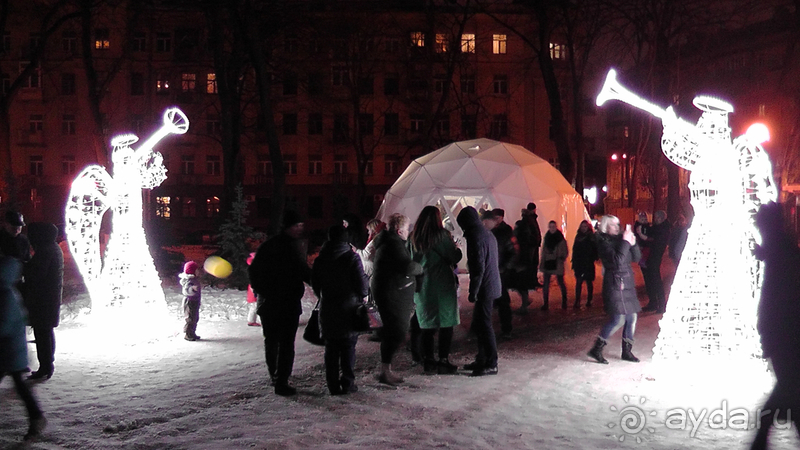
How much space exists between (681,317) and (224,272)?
33.7 ft

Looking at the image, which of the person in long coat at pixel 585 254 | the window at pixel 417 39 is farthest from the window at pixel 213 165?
the person in long coat at pixel 585 254

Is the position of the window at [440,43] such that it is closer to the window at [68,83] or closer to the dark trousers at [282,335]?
the window at [68,83]

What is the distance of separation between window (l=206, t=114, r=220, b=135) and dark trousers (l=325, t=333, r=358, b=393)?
42469 mm

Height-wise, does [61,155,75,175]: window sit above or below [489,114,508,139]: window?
below

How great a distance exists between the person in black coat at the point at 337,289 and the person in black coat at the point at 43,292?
297 centimetres

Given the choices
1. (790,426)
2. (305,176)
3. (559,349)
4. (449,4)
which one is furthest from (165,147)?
(790,426)

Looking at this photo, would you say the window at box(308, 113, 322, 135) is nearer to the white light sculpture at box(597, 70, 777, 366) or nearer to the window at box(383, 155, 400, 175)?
the window at box(383, 155, 400, 175)

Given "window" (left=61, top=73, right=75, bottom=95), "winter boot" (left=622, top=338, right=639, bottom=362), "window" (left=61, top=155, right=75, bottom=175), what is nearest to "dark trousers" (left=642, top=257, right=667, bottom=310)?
"winter boot" (left=622, top=338, right=639, bottom=362)

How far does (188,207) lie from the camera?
47281 mm

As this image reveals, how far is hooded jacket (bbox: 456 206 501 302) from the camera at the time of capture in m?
7.23

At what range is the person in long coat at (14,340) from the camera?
17.3 ft

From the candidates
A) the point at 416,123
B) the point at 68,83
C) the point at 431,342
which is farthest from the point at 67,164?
the point at 431,342

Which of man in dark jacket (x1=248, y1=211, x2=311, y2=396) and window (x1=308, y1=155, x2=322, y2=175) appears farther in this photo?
window (x1=308, y1=155, x2=322, y2=175)

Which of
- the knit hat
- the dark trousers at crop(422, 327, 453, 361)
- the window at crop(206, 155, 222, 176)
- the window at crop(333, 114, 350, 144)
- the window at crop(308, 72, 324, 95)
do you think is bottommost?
the dark trousers at crop(422, 327, 453, 361)
